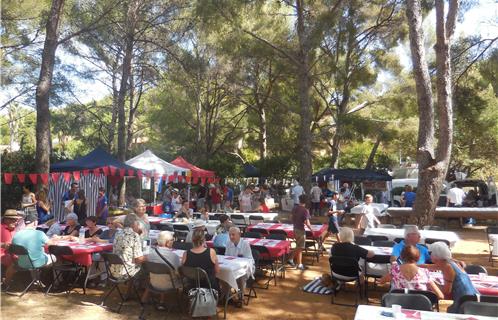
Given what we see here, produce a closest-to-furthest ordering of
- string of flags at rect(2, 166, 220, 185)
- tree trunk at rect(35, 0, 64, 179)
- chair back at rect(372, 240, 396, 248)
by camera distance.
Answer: chair back at rect(372, 240, 396, 248), string of flags at rect(2, 166, 220, 185), tree trunk at rect(35, 0, 64, 179)

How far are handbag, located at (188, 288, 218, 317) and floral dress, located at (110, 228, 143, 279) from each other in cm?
104

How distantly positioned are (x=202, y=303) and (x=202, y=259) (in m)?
0.46

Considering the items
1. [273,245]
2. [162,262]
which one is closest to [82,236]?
[162,262]

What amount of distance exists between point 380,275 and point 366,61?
14.9 meters

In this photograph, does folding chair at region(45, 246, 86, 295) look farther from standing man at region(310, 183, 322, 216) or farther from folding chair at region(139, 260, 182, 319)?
standing man at region(310, 183, 322, 216)

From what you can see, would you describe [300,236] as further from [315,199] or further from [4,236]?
[315,199]

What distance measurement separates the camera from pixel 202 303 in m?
4.41

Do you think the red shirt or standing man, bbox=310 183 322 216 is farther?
standing man, bbox=310 183 322 216

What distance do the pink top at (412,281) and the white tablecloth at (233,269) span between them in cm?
168

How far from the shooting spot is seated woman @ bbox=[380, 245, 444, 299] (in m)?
4.09

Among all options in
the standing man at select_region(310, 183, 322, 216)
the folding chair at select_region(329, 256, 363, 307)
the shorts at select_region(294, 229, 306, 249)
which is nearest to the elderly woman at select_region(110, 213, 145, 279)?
the folding chair at select_region(329, 256, 363, 307)

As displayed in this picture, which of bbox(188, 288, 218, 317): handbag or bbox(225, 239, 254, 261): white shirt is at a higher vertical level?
bbox(225, 239, 254, 261): white shirt

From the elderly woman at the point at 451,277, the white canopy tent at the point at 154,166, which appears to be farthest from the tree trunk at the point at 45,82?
the elderly woman at the point at 451,277

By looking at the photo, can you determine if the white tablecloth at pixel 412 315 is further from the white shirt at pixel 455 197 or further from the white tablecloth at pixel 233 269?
the white shirt at pixel 455 197
